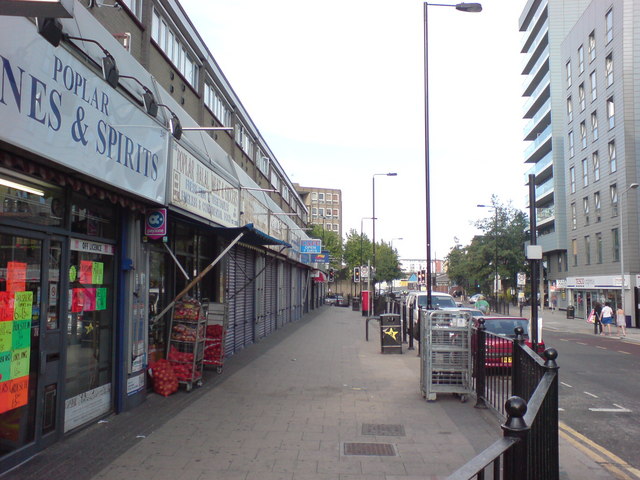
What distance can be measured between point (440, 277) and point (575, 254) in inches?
4008

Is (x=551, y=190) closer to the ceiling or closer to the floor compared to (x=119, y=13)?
closer to the ceiling

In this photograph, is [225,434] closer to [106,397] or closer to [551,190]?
[106,397]

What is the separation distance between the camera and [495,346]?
320 inches

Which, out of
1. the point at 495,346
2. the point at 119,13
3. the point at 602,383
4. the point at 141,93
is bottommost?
the point at 602,383

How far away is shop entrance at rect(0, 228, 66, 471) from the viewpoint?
17.5 feet

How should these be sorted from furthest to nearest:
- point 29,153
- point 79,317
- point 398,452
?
point 79,317 → point 398,452 → point 29,153

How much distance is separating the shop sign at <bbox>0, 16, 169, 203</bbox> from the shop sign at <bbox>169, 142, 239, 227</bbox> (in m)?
1.04

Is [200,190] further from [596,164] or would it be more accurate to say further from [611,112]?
[596,164]

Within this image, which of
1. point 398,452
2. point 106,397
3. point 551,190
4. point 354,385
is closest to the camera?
point 398,452

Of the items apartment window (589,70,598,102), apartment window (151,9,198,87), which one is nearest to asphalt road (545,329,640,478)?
apartment window (151,9,198,87)

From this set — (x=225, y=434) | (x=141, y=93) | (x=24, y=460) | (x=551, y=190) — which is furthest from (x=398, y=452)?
(x=551, y=190)

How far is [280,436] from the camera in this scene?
6.89 m

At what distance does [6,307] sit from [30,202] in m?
1.14

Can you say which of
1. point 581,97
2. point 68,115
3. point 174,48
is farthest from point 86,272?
point 581,97
